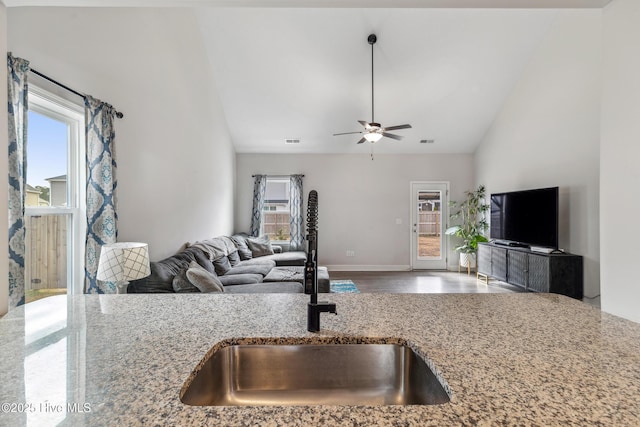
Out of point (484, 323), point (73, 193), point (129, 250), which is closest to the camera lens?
point (484, 323)

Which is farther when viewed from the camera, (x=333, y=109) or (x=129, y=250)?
(x=333, y=109)

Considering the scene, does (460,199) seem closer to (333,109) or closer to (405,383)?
(333,109)

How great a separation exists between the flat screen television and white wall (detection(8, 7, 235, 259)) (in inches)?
188

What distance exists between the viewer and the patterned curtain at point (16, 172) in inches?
58.7

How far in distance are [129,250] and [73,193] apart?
749 millimetres

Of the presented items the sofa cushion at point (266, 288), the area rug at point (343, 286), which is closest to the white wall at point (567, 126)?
the area rug at point (343, 286)

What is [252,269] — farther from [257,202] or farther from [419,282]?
[419,282]

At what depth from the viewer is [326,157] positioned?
6.39 meters

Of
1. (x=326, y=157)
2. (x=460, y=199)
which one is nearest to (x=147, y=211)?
(x=326, y=157)

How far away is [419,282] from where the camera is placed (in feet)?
17.6

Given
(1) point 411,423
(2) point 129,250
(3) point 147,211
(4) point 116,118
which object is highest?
(4) point 116,118

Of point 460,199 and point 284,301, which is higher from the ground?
point 460,199

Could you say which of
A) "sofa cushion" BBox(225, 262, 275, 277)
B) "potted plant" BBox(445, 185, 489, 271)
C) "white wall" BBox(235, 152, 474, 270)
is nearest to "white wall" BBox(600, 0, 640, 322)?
"sofa cushion" BBox(225, 262, 275, 277)

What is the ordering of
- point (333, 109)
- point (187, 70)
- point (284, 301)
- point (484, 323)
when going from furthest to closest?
1. point (333, 109)
2. point (187, 70)
3. point (284, 301)
4. point (484, 323)
